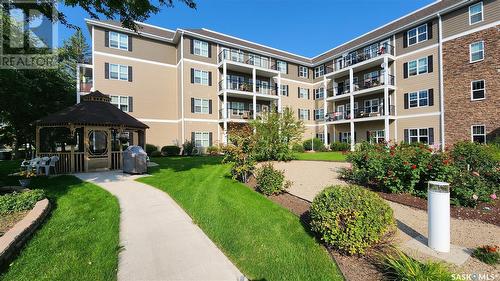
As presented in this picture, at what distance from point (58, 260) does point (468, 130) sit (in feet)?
84.0

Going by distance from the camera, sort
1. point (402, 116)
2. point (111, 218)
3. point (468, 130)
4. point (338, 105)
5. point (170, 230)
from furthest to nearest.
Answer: point (338, 105), point (402, 116), point (468, 130), point (111, 218), point (170, 230)

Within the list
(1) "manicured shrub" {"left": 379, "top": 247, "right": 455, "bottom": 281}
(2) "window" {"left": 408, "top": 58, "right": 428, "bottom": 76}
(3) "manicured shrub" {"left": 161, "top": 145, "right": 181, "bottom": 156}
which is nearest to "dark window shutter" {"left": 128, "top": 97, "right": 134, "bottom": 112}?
(3) "manicured shrub" {"left": 161, "top": 145, "right": 181, "bottom": 156}

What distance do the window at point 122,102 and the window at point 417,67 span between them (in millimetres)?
26990

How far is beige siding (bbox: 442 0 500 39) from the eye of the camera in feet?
61.4

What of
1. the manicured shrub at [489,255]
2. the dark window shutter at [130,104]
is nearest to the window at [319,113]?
the dark window shutter at [130,104]

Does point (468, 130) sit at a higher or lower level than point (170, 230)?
higher

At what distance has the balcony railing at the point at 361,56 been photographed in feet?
84.9

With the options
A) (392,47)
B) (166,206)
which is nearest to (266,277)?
(166,206)

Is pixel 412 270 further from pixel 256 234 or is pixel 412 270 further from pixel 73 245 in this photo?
pixel 73 245

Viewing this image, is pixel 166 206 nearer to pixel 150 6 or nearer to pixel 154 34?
pixel 150 6

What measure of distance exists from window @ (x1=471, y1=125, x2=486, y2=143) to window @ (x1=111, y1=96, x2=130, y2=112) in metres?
29.2

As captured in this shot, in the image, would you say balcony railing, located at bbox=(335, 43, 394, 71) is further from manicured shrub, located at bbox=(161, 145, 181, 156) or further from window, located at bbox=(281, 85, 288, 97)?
manicured shrub, located at bbox=(161, 145, 181, 156)

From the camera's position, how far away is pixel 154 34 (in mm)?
25406

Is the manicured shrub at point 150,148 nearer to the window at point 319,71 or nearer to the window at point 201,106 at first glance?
the window at point 201,106
